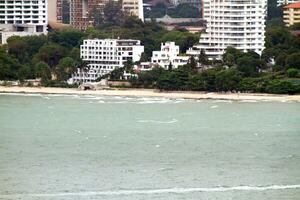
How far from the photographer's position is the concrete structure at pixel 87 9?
47531 millimetres

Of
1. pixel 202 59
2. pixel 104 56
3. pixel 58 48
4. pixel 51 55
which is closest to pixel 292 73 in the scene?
pixel 202 59

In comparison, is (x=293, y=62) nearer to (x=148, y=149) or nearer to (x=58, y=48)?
(x=58, y=48)

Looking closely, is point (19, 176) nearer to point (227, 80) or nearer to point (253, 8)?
point (227, 80)

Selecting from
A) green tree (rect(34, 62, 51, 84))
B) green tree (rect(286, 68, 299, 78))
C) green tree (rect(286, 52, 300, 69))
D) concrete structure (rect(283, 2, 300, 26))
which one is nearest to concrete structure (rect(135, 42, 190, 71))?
green tree (rect(34, 62, 51, 84))

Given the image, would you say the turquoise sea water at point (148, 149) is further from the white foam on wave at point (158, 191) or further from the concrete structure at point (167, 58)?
the concrete structure at point (167, 58)

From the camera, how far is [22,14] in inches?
1655

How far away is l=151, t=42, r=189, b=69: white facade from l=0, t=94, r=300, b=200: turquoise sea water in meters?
3.90

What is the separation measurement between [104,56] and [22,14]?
6398mm

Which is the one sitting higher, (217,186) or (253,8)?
(253,8)

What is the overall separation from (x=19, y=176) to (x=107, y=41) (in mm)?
16803

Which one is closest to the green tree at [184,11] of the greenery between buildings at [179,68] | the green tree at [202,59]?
the greenery between buildings at [179,68]

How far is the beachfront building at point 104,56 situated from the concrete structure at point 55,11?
9.15 m

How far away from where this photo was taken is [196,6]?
55594 millimetres

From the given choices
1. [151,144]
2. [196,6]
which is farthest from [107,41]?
[196,6]
